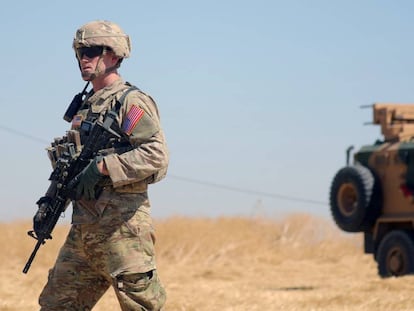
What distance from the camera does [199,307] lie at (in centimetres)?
955

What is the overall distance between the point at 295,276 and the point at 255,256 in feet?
12.6

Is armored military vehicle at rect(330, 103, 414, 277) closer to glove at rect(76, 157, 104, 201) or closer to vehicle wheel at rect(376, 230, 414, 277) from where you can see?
vehicle wheel at rect(376, 230, 414, 277)

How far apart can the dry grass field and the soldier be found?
3.94 m

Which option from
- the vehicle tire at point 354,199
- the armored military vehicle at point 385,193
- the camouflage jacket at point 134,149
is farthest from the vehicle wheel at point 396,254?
the camouflage jacket at point 134,149

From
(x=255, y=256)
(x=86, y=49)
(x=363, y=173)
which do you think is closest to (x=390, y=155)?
(x=363, y=173)

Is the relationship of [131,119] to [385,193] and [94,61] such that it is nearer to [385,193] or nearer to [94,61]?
[94,61]

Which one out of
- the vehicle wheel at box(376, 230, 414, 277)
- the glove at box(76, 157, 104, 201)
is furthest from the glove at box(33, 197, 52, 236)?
the vehicle wheel at box(376, 230, 414, 277)

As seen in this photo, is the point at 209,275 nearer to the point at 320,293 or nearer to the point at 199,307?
the point at 320,293

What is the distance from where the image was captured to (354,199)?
15.1 m

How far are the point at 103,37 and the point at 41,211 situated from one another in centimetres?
95


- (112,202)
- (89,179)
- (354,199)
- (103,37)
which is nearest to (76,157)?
(89,179)

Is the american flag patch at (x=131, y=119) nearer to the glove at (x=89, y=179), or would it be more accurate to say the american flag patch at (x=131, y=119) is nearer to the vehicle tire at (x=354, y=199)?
the glove at (x=89, y=179)

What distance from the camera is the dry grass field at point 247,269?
10000 mm

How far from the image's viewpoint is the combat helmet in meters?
5.45
